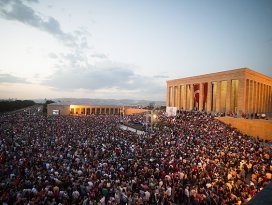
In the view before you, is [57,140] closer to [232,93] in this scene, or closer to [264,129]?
[264,129]

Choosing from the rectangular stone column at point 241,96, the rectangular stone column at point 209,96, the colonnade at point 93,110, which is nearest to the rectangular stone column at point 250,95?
the rectangular stone column at point 241,96

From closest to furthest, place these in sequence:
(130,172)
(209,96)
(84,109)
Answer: (130,172)
(209,96)
(84,109)

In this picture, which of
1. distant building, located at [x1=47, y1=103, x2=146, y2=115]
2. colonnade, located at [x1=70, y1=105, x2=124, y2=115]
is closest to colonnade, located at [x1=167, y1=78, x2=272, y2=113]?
distant building, located at [x1=47, y1=103, x2=146, y2=115]

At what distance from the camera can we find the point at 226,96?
41.3 meters

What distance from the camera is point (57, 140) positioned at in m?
22.2

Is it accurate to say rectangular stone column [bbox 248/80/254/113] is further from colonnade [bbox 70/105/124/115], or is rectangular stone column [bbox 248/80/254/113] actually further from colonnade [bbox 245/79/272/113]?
colonnade [bbox 70/105/124/115]

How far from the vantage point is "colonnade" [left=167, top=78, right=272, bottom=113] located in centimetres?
3846

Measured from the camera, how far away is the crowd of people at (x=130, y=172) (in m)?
10.6

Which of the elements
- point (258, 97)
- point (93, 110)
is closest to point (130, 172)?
point (258, 97)

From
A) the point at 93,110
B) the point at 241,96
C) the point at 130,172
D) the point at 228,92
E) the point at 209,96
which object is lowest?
the point at 130,172

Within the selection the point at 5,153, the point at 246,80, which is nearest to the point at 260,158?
the point at 5,153

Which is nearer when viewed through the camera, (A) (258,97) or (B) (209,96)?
(A) (258,97)

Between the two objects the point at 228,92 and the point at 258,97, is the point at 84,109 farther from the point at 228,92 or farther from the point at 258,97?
the point at 258,97

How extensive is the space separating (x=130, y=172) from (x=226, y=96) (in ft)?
110
